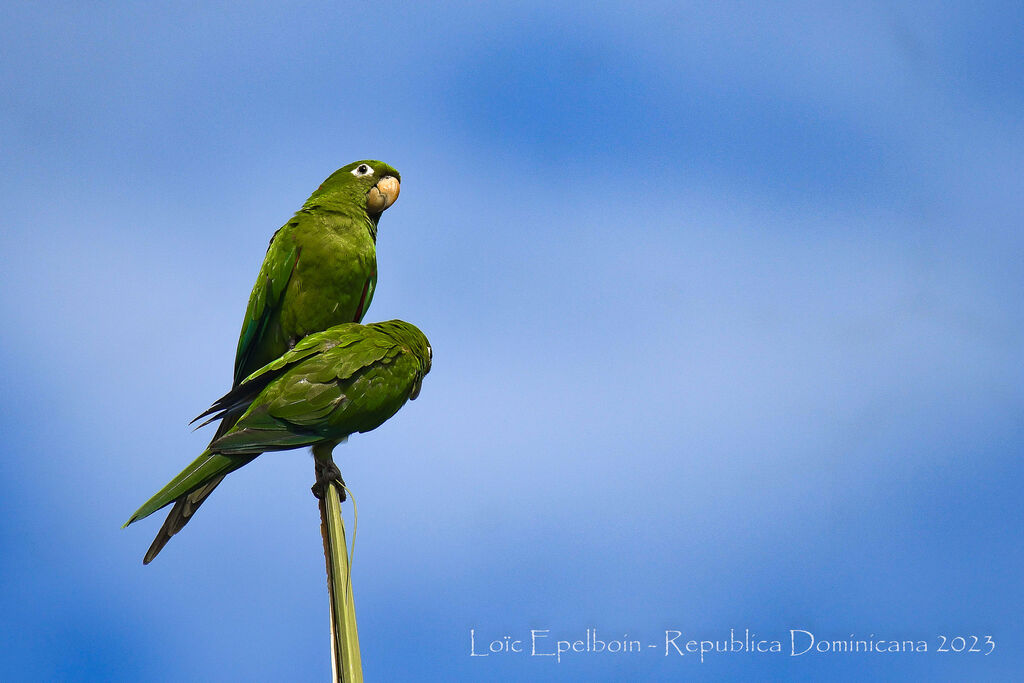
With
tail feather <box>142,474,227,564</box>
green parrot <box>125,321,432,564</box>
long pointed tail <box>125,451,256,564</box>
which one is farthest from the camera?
Result: tail feather <box>142,474,227,564</box>

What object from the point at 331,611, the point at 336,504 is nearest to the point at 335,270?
the point at 336,504

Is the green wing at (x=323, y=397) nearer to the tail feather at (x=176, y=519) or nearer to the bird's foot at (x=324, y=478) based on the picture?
the bird's foot at (x=324, y=478)

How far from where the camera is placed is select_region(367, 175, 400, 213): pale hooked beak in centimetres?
445

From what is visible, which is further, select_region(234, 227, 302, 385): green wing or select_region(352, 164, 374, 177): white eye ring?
select_region(352, 164, 374, 177): white eye ring

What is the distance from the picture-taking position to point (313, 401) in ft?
10.5

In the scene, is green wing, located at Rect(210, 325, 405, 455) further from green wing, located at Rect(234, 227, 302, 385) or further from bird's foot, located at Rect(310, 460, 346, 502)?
green wing, located at Rect(234, 227, 302, 385)

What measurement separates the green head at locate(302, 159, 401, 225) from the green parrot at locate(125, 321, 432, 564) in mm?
1089

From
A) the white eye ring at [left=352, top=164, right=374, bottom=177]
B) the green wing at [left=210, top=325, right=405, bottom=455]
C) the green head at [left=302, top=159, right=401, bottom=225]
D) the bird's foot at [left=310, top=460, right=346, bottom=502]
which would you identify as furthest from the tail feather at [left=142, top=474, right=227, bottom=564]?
the white eye ring at [left=352, top=164, right=374, bottom=177]

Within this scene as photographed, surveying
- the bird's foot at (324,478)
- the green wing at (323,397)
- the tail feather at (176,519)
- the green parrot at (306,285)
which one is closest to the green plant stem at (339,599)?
the bird's foot at (324,478)

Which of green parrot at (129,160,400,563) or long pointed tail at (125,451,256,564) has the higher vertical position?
green parrot at (129,160,400,563)

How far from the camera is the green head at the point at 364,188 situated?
4.39m

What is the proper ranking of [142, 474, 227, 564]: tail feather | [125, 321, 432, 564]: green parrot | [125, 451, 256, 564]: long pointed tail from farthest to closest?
[142, 474, 227, 564]: tail feather → [125, 321, 432, 564]: green parrot → [125, 451, 256, 564]: long pointed tail

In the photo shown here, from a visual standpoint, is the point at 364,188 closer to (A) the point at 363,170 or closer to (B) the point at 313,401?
(A) the point at 363,170

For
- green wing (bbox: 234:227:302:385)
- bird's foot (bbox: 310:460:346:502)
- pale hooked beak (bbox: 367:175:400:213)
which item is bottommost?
bird's foot (bbox: 310:460:346:502)
